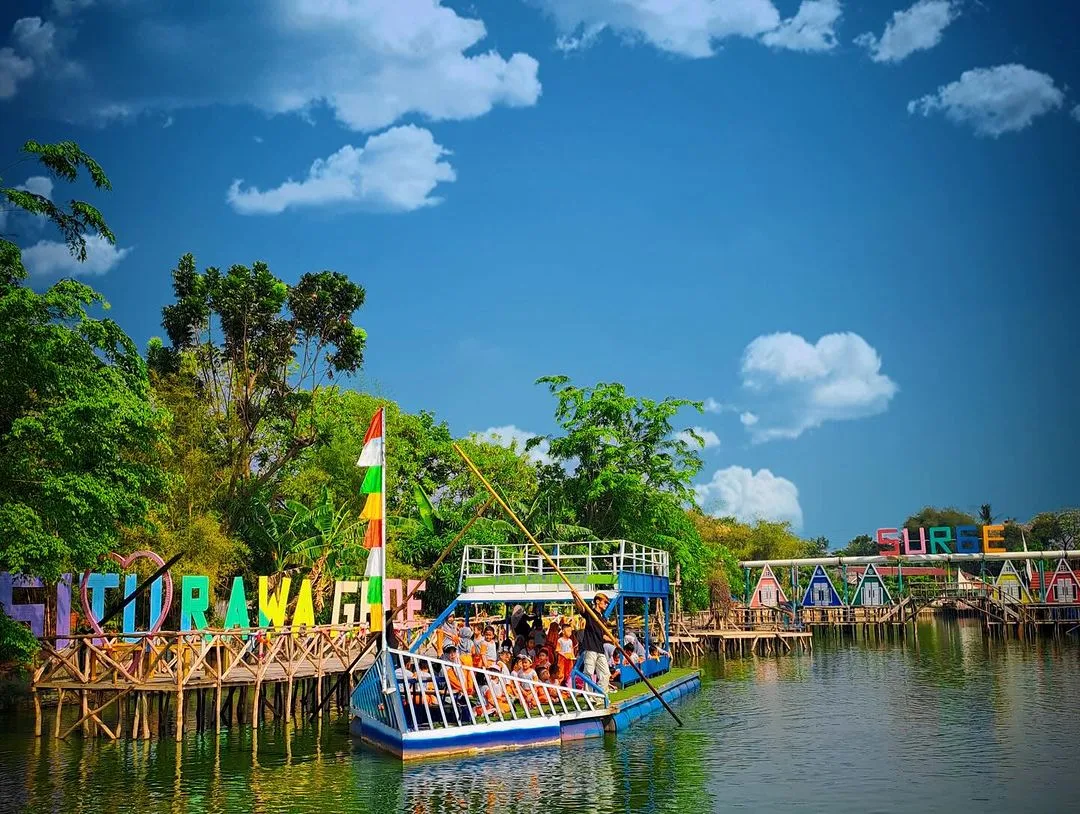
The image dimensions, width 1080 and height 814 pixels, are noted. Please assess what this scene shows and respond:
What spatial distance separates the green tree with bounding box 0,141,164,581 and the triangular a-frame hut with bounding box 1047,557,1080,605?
57.1 meters

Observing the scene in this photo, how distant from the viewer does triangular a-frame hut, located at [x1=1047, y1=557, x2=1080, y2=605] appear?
64.4 metres

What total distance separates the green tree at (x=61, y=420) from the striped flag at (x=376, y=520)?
6370 millimetres

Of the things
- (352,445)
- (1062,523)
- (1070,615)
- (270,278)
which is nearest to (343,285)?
(270,278)

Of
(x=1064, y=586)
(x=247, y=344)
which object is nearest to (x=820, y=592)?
(x=1064, y=586)

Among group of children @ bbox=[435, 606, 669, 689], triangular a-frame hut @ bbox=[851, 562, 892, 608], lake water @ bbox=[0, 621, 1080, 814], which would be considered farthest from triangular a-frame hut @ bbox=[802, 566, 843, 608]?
group of children @ bbox=[435, 606, 669, 689]

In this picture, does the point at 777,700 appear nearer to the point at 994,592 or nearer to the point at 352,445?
the point at 352,445

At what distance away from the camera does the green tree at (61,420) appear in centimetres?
2333

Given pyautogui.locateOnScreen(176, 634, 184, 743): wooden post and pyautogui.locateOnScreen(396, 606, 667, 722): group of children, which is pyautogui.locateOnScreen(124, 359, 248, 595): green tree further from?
pyautogui.locateOnScreen(396, 606, 667, 722): group of children

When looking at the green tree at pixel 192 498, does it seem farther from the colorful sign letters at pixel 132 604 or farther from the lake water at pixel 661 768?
the lake water at pixel 661 768

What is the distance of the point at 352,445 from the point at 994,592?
44.6 meters

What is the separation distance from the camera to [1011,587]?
76250mm

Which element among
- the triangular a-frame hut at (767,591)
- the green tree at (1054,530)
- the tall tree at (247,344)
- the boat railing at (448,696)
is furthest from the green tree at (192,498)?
the green tree at (1054,530)

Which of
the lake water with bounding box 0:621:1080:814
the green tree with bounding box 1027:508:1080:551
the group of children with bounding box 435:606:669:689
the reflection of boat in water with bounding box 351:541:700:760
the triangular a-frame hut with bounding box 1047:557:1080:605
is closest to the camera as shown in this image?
the lake water with bounding box 0:621:1080:814

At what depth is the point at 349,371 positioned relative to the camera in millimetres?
48656
